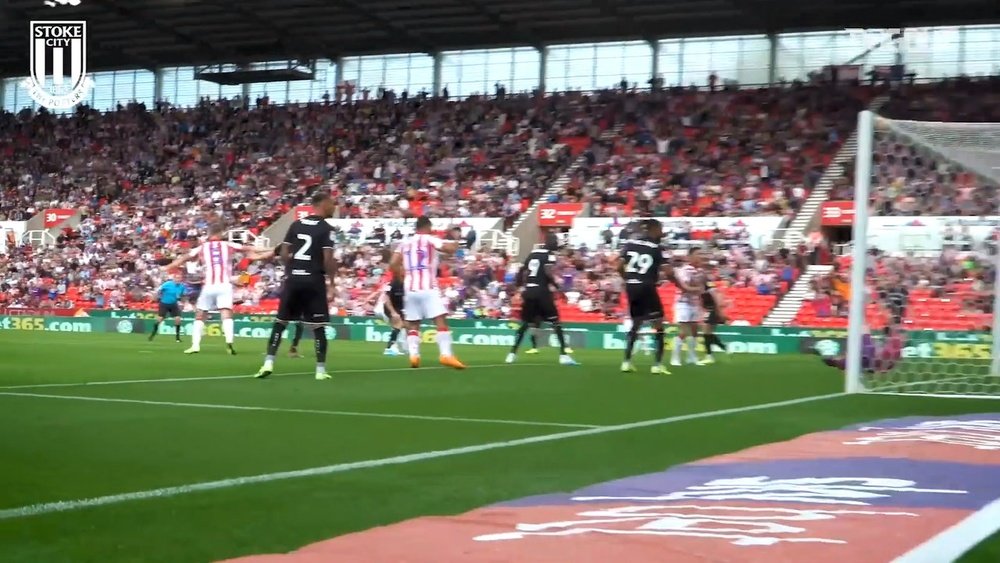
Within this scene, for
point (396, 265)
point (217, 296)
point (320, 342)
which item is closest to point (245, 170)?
point (217, 296)

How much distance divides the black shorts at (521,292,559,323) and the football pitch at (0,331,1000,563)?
163 inches

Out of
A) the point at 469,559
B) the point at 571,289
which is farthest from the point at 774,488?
the point at 571,289

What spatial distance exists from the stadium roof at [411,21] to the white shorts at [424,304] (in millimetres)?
27617

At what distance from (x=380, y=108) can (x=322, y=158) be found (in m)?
3.58

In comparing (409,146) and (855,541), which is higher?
(409,146)

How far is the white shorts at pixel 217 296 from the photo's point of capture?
1930cm

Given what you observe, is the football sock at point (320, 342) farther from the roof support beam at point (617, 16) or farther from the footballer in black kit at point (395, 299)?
the roof support beam at point (617, 16)

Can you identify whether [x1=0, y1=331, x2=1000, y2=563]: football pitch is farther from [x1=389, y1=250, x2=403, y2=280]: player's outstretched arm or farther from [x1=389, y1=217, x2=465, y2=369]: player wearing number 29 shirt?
[x1=389, y1=250, x2=403, y2=280]: player's outstretched arm

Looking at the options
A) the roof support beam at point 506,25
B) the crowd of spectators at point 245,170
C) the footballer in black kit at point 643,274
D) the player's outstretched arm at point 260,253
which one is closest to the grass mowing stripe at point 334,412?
the player's outstretched arm at point 260,253

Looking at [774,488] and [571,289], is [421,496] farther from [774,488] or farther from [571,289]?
[571,289]

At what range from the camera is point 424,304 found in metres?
16.0

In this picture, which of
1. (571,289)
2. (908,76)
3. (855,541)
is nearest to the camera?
(855,541)

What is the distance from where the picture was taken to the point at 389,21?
153 ft

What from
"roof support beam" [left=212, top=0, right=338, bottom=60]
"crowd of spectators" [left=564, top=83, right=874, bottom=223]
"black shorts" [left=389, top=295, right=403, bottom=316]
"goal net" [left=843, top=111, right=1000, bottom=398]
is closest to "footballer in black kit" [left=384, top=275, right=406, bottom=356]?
"black shorts" [left=389, top=295, right=403, bottom=316]
